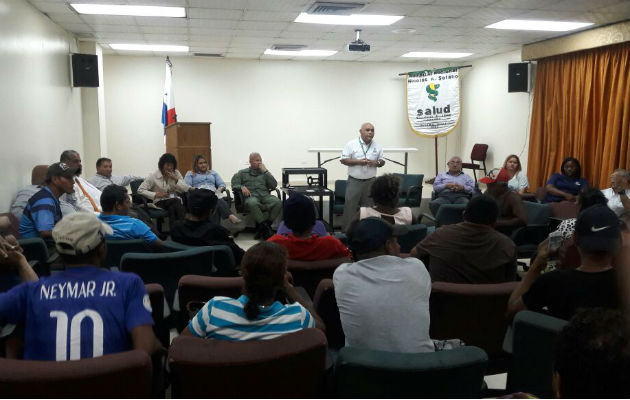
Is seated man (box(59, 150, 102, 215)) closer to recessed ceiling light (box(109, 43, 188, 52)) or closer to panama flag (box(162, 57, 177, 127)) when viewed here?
panama flag (box(162, 57, 177, 127))

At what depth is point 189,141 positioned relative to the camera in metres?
8.02

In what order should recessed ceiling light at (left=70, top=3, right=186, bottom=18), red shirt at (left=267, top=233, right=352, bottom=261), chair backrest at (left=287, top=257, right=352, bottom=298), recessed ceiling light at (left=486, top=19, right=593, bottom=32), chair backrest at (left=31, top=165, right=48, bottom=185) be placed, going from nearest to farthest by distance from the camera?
chair backrest at (left=287, top=257, right=352, bottom=298) → red shirt at (left=267, top=233, right=352, bottom=261) → chair backrest at (left=31, top=165, right=48, bottom=185) → recessed ceiling light at (left=70, top=3, right=186, bottom=18) → recessed ceiling light at (left=486, top=19, right=593, bottom=32)

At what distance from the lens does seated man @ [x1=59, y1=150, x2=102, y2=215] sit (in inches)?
183

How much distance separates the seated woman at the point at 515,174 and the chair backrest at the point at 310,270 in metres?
4.71

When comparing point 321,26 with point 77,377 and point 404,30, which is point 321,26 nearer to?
point 404,30

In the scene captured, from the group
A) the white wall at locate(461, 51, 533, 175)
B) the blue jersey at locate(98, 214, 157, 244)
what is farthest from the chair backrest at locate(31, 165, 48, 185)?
the white wall at locate(461, 51, 533, 175)

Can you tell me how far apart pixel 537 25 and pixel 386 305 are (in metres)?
6.65

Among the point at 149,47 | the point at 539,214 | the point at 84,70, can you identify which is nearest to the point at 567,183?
the point at 539,214

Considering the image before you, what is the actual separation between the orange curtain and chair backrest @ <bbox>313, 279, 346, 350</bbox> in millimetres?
6232

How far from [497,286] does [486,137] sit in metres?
8.99

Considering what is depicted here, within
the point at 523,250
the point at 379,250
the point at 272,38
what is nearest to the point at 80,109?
the point at 272,38

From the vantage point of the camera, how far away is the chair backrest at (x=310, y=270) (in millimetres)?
2654

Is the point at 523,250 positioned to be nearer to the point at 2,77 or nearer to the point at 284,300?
the point at 284,300

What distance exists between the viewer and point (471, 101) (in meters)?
11.2
